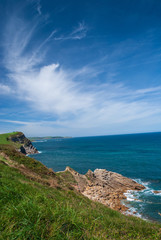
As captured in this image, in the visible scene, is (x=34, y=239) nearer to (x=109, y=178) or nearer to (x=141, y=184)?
(x=109, y=178)

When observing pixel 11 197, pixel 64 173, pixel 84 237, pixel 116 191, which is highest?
pixel 11 197

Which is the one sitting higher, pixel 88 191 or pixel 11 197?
pixel 11 197

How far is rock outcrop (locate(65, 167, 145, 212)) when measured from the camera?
3447 centimetres

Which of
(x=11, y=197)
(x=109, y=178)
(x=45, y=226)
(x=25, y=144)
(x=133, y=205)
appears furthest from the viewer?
(x=25, y=144)

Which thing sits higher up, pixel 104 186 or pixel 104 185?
pixel 104 185

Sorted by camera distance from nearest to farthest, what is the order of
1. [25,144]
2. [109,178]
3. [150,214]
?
[150,214]
[109,178]
[25,144]

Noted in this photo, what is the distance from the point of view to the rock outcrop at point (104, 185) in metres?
34.5

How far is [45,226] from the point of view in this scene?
3.32m

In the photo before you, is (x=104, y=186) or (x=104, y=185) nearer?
(x=104, y=186)

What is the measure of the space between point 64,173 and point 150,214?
24.1 meters

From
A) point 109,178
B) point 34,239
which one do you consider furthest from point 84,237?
point 109,178

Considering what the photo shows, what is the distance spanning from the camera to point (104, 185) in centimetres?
4078

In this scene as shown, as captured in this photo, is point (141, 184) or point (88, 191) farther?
point (141, 184)

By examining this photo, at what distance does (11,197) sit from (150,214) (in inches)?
1253
